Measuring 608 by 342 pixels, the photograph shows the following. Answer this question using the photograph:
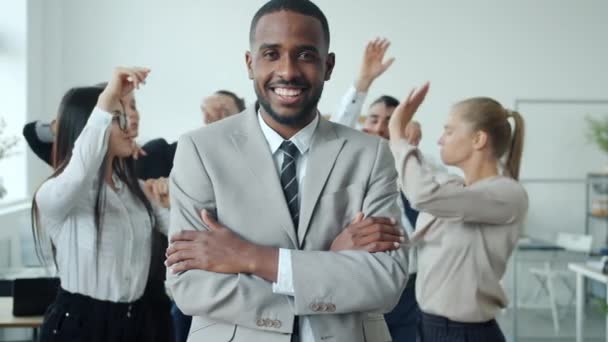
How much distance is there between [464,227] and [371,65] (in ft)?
2.71

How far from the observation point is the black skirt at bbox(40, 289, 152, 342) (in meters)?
2.10

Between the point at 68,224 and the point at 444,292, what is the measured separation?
1.33 metres

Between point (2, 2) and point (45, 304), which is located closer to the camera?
point (45, 304)

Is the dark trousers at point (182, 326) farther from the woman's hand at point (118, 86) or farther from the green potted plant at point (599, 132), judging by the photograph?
the green potted plant at point (599, 132)

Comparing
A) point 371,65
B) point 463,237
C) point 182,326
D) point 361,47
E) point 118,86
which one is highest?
point 361,47

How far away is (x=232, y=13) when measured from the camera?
6984 mm

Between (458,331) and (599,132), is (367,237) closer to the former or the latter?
(458,331)

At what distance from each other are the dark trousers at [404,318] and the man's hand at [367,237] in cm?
160

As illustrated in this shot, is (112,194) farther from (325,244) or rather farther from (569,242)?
(569,242)

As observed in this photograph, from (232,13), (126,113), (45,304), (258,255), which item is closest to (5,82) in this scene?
(232,13)

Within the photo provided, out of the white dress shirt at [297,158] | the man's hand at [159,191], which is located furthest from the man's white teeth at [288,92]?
the man's hand at [159,191]

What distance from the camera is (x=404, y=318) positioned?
3049 mm

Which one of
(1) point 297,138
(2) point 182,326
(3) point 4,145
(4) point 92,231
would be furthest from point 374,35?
(1) point 297,138

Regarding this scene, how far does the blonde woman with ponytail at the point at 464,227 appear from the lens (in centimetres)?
237
